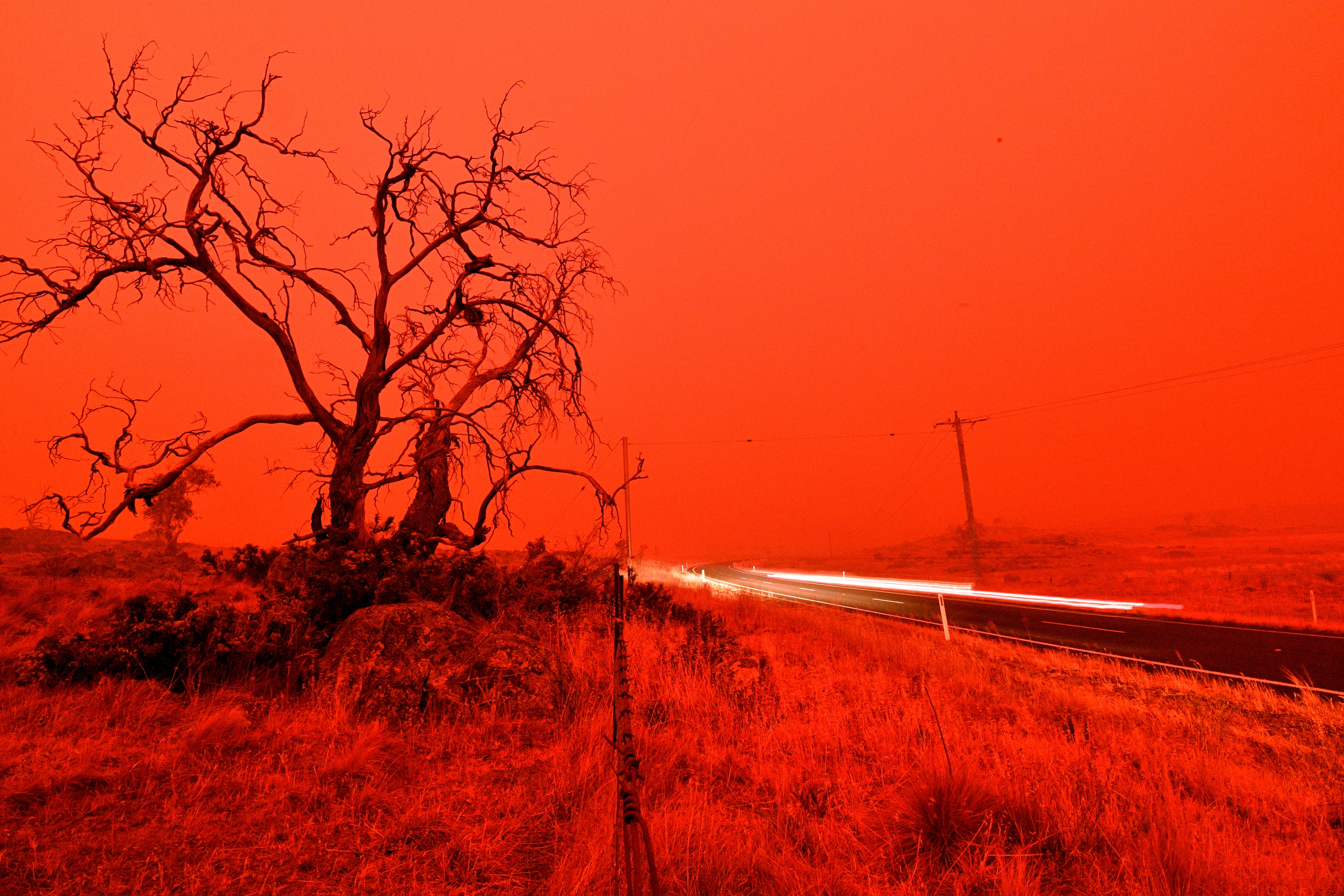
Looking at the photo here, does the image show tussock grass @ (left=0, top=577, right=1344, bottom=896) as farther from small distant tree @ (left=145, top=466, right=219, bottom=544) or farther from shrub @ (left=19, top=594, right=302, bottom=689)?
small distant tree @ (left=145, top=466, right=219, bottom=544)

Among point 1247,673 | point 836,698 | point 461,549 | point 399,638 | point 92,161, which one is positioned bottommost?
point 1247,673

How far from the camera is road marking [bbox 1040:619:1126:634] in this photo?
18.0 meters

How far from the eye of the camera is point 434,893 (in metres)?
2.90

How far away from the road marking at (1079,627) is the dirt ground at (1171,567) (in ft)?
15.5

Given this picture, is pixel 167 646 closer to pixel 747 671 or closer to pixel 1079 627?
pixel 747 671

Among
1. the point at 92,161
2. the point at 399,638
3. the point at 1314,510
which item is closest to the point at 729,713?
the point at 399,638

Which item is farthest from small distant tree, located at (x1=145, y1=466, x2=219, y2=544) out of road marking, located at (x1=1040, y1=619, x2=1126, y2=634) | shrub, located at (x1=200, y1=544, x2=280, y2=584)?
road marking, located at (x1=1040, y1=619, x2=1126, y2=634)

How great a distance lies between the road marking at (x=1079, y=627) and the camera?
18.0 metres

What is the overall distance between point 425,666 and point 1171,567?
A: 157 feet

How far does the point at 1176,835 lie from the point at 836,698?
152 inches

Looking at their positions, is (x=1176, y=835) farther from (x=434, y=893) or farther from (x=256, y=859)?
(x=256, y=859)

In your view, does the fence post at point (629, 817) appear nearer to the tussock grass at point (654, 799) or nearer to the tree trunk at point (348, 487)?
the tussock grass at point (654, 799)

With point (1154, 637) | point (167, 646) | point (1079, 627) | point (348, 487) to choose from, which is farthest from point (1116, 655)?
point (167, 646)

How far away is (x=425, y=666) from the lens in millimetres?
5719
